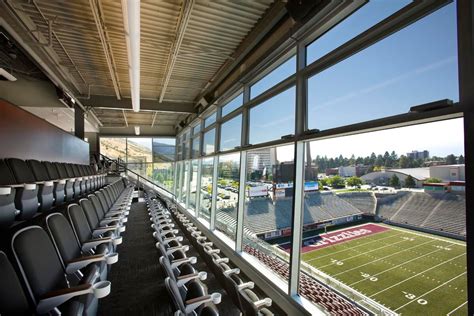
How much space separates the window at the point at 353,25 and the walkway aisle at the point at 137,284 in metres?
2.90

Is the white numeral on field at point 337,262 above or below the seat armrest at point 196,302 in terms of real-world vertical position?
below

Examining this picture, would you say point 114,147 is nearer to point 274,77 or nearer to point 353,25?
point 274,77

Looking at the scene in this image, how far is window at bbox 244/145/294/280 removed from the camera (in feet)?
10.1

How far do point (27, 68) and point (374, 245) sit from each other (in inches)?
291

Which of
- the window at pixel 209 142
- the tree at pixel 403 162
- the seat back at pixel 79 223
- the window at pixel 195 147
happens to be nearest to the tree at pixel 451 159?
the tree at pixel 403 162

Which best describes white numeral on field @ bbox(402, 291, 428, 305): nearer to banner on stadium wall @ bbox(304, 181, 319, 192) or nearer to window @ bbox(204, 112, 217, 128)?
banner on stadium wall @ bbox(304, 181, 319, 192)

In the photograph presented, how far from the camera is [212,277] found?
10.8ft

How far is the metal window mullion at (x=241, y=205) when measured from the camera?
13.2 ft

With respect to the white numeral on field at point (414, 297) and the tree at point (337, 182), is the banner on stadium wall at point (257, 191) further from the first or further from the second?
the white numeral on field at point (414, 297)

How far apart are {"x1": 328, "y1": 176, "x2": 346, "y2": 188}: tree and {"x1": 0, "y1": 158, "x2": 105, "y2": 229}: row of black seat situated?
270cm

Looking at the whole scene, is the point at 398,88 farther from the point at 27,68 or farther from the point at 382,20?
the point at 27,68

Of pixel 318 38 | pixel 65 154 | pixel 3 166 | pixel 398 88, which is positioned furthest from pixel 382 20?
pixel 65 154

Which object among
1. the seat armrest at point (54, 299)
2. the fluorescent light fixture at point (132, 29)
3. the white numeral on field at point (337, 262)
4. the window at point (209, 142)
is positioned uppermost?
the fluorescent light fixture at point (132, 29)

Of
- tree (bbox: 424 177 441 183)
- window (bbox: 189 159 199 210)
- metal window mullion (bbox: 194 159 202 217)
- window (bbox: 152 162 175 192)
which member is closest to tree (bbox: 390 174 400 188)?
tree (bbox: 424 177 441 183)
